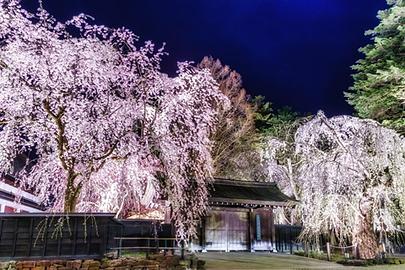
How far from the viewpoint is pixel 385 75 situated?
729 inches

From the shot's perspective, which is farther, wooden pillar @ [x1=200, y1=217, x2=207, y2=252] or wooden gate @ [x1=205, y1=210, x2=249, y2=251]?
wooden gate @ [x1=205, y1=210, x2=249, y2=251]

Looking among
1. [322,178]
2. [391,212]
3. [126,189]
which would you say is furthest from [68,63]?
[391,212]

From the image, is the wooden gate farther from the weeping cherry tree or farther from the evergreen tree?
the evergreen tree

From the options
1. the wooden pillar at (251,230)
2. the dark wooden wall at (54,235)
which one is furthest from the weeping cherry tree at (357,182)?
the dark wooden wall at (54,235)

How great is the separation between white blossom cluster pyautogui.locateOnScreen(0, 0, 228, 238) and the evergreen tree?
1208 cm

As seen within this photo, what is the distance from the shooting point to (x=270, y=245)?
18438 millimetres

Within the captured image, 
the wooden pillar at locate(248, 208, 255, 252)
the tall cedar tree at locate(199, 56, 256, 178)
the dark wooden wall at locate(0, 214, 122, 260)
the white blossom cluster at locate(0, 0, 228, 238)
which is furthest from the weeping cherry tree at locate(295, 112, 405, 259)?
the tall cedar tree at locate(199, 56, 256, 178)

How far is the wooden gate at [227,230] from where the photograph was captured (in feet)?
56.6

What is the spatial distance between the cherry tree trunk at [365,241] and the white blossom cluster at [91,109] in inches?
290

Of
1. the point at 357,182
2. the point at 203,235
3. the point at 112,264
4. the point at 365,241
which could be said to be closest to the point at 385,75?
the point at 357,182

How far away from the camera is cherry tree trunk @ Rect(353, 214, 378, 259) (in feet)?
45.5

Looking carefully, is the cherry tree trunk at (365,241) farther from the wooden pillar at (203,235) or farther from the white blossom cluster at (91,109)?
the white blossom cluster at (91,109)

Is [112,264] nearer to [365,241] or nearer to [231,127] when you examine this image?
[365,241]

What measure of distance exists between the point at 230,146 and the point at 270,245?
28.5 feet
